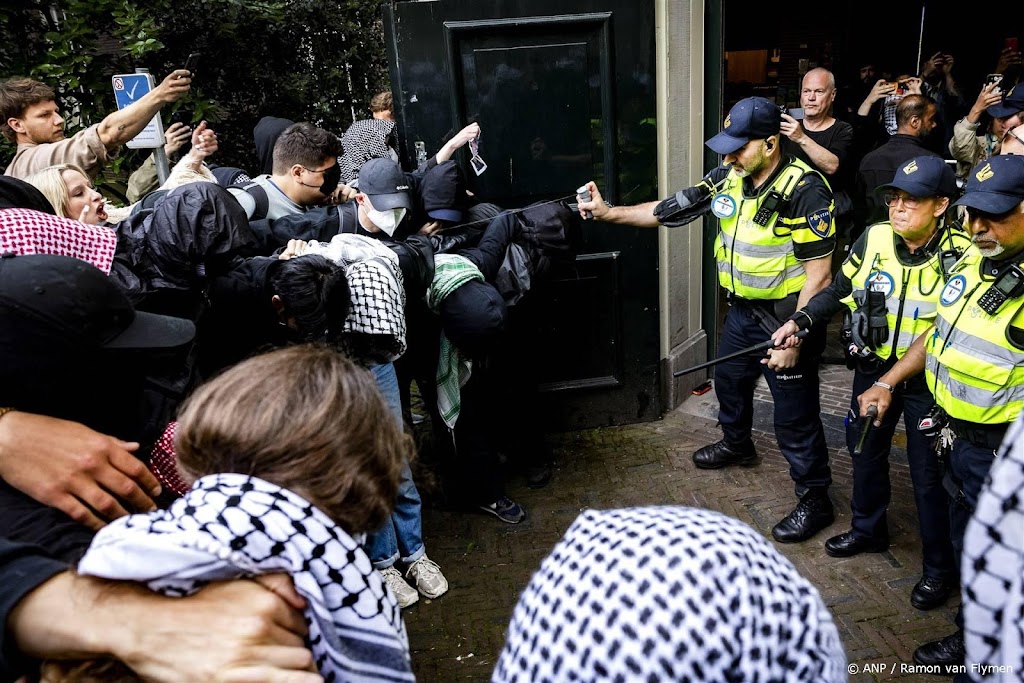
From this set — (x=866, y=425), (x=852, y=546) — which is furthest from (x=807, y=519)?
(x=866, y=425)

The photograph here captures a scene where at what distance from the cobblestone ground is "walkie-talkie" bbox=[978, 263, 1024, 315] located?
Result: 1489 millimetres

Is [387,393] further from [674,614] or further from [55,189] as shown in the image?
[674,614]

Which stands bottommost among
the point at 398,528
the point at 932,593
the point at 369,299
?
the point at 932,593

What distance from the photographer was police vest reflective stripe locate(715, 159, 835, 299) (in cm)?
354

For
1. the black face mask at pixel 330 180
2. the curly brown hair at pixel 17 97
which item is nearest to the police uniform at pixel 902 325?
the black face mask at pixel 330 180

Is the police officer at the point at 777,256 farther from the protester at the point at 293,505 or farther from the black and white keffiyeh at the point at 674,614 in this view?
the protester at the point at 293,505

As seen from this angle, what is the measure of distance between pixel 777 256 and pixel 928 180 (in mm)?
830

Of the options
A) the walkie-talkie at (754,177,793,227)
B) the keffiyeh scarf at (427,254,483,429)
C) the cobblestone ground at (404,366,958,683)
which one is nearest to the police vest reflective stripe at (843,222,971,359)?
the walkie-talkie at (754,177,793,227)

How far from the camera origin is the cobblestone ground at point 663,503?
10.1 feet

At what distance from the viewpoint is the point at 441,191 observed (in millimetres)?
3549

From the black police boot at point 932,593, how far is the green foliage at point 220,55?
5.44m

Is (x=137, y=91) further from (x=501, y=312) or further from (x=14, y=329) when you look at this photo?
(x=14, y=329)

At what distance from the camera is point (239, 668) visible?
3.47 feet

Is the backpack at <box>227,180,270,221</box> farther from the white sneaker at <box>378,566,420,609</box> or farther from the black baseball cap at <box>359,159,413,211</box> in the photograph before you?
the white sneaker at <box>378,566,420,609</box>
